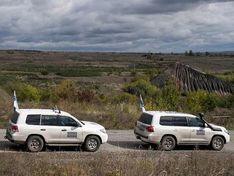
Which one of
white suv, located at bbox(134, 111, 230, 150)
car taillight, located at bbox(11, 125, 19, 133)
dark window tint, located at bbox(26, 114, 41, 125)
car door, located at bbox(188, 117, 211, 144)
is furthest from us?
car door, located at bbox(188, 117, 211, 144)

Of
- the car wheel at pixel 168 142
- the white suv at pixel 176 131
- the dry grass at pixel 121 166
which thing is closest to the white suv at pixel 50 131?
the white suv at pixel 176 131

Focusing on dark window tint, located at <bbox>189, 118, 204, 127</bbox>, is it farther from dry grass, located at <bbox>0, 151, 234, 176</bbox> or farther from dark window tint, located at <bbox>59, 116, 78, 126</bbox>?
dry grass, located at <bbox>0, 151, 234, 176</bbox>

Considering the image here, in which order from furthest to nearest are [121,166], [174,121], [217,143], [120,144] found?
[120,144] → [217,143] → [174,121] → [121,166]

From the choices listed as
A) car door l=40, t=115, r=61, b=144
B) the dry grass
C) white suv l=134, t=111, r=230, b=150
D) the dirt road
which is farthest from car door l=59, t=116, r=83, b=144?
the dry grass

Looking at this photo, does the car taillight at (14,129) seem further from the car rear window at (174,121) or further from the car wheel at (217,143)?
the car wheel at (217,143)

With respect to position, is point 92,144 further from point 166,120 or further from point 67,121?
point 166,120

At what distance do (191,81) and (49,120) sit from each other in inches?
1477

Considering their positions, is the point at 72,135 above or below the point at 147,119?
below

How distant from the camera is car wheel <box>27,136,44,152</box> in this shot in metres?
19.7

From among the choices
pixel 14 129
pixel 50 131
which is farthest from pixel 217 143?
pixel 14 129

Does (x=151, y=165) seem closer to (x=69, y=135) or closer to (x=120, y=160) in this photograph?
(x=120, y=160)

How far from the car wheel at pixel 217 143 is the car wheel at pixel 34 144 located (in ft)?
23.9

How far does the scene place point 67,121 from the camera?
20.4m

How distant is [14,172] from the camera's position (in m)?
9.67
